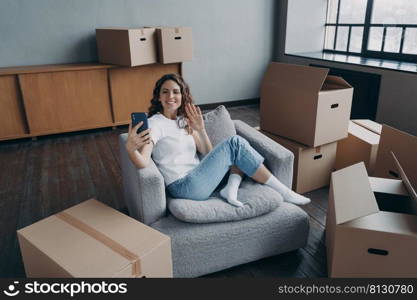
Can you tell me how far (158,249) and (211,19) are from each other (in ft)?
12.5

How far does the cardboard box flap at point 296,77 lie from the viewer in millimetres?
2307

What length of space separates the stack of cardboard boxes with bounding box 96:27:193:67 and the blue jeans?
218 cm

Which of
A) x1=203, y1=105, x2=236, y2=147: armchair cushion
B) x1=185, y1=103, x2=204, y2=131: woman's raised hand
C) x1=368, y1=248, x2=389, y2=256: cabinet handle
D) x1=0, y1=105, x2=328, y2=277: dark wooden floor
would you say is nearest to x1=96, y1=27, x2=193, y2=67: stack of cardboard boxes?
x1=0, y1=105, x2=328, y2=277: dark wooden floor

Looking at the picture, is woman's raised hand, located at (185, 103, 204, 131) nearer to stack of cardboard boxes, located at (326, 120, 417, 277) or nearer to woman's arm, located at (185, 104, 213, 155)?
woman's arm, located at (185, 104, 213, 155)

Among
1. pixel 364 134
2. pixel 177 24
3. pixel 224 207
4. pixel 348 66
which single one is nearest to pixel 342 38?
pixel 348 66

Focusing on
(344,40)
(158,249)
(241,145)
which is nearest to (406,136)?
(241,145)

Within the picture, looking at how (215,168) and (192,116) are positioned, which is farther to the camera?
(192,116)

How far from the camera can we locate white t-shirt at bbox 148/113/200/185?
6.14ft

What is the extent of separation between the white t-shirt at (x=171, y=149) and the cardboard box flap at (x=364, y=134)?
131cm

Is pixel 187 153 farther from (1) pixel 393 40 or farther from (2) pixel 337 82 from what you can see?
(1) pixel 393 40

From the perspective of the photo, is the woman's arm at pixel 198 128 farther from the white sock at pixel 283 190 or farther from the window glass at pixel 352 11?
the window glass at pixel 352 11

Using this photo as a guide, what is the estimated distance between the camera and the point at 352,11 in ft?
14.6

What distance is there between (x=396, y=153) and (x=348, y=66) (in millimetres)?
2101

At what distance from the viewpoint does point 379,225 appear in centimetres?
150
